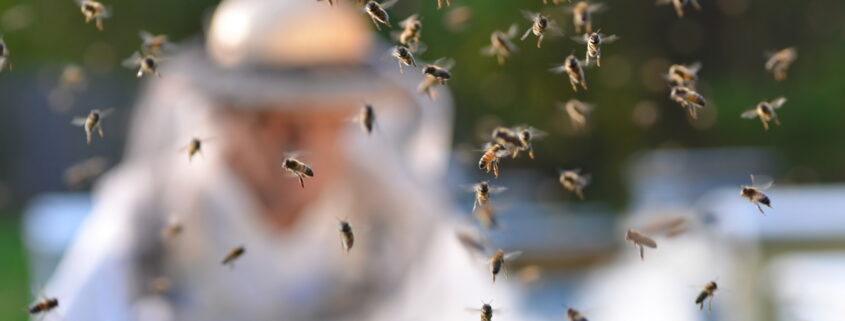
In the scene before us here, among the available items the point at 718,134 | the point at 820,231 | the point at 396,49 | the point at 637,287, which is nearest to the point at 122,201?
the point at 396,49

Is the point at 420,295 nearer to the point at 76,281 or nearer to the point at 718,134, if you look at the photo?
the point at 76,281

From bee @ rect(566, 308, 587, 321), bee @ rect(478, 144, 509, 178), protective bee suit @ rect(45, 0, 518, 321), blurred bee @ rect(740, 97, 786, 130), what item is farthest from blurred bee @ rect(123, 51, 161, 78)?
protective bee suit @ rect(45, 0, 518, 321)

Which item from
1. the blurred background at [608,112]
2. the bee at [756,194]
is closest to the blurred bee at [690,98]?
the bee at [756,194]

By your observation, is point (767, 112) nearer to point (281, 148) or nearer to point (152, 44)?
point (152, 44)

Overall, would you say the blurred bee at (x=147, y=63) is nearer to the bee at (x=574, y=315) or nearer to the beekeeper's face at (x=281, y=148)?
the bee at (x=574, y=315)

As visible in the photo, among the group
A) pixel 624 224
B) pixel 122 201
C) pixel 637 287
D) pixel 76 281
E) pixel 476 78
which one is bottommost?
pixel 76 281

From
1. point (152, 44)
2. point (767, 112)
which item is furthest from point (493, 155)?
point (152, 44)

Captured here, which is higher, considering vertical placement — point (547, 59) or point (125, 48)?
point (125, 48)
